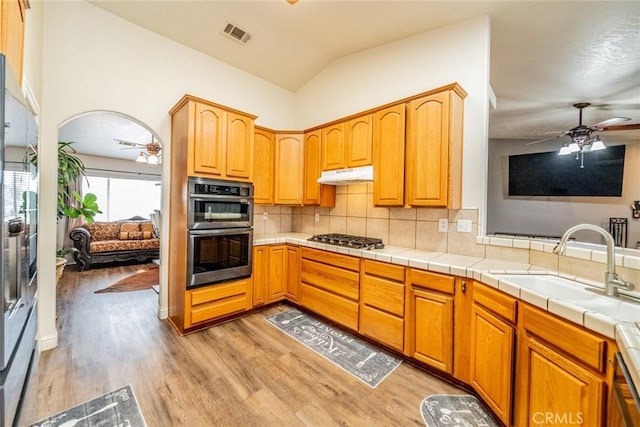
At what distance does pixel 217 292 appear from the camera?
263cm

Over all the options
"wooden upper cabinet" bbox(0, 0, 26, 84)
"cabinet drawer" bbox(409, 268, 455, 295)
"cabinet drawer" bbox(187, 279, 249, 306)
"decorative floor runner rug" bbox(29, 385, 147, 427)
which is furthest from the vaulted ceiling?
"decorative floor runner rug" bbox(29, 385, 147, 427)

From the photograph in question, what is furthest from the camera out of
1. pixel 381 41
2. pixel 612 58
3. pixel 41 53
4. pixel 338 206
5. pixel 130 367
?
pixel 338 206

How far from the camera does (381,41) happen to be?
2887 millimetres

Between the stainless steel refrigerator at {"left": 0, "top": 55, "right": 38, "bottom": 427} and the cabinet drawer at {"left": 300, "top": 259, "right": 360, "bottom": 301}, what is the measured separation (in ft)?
6.99

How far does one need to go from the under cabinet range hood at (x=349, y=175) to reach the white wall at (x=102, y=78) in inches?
67.7

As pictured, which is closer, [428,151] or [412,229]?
[428,151]

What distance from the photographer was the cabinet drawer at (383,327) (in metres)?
2.12

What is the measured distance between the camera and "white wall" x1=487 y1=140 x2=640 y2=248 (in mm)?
2641

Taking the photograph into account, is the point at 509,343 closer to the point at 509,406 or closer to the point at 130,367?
the point at 509,406

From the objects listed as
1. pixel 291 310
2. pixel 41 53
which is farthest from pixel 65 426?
pixel 41 53

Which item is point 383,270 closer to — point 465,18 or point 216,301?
point 216,301

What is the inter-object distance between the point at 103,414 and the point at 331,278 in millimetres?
1934

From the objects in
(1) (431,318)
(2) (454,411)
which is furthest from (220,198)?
(2) (454,411)

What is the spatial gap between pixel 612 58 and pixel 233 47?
4.12m
